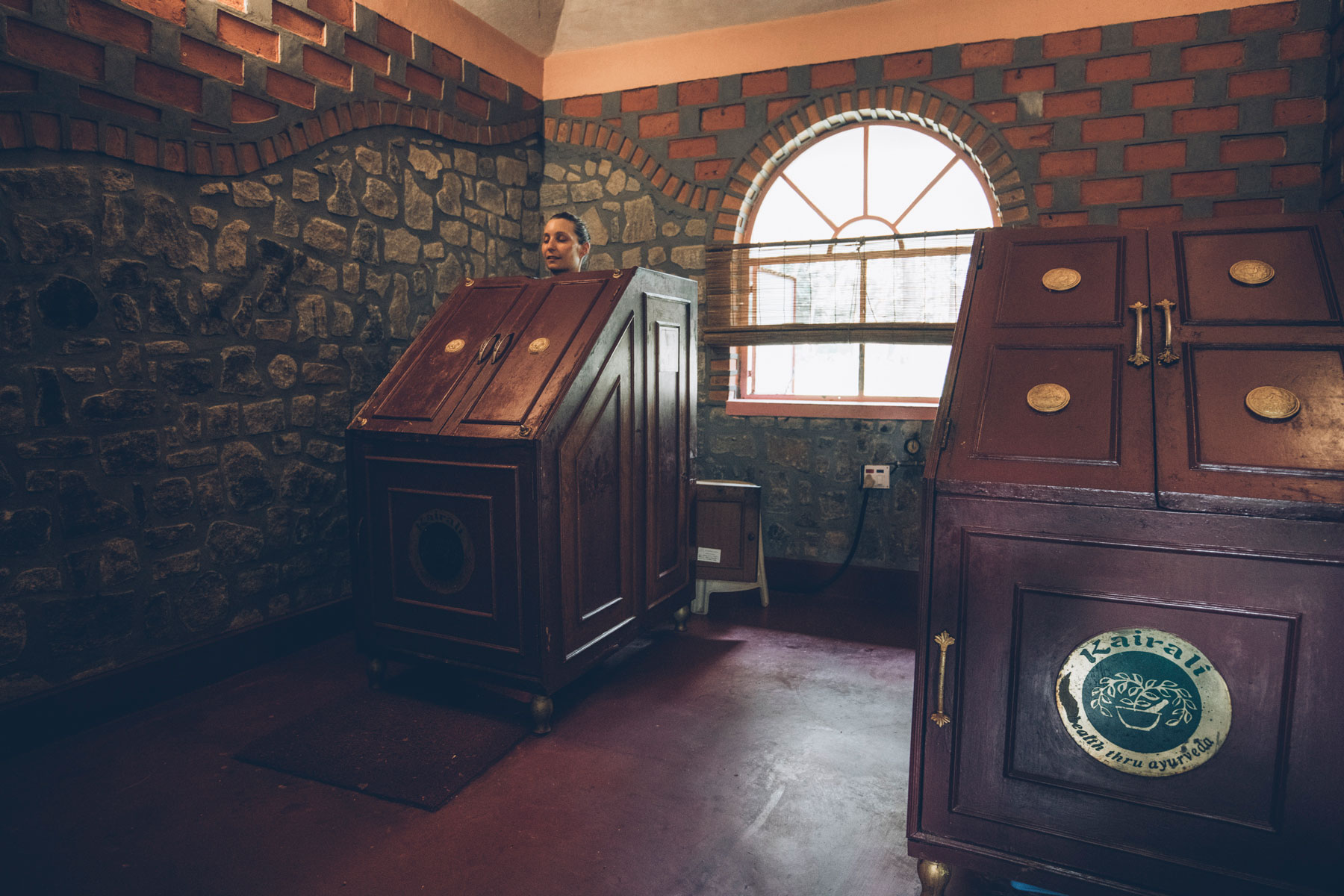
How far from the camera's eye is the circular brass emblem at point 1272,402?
157 centimetres

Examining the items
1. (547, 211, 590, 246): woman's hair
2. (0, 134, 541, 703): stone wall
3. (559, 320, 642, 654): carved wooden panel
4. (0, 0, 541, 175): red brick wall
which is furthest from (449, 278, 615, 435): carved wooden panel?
(0, 0, 541, 175): red brick wall

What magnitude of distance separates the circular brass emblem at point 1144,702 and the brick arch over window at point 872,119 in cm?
293

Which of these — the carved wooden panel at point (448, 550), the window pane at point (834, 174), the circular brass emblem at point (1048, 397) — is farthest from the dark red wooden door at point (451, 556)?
the window pane at point (834, 174)

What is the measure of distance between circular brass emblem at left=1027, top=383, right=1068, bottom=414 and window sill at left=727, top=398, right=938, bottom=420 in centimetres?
231

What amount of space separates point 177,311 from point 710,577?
2674mm

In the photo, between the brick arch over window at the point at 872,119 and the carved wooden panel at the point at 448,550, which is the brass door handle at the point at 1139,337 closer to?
the carved wooden panel at the point at 448,550

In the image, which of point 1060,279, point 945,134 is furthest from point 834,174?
point 1060,279

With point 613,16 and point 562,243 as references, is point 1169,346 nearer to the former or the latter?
point 562,243

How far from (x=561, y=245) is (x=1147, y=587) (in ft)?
8.90

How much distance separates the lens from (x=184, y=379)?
9.91 feet

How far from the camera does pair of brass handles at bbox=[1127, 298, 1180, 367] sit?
174cm

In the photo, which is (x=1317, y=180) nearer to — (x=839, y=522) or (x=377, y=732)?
A: (x=839, y=522)

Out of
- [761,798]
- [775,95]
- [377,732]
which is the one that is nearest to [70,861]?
[377,732]

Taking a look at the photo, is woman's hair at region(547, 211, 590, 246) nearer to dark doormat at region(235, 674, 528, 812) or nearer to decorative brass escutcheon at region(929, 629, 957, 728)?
dark doormat at region(235, 674, 528, 812)
